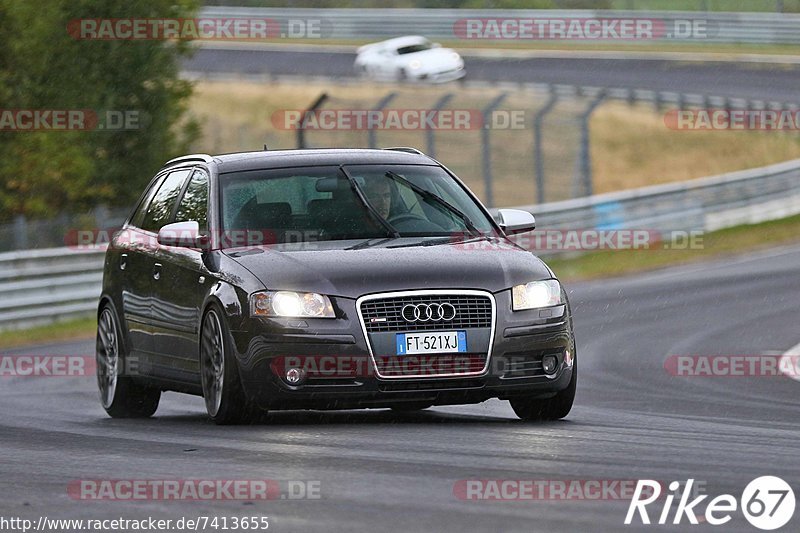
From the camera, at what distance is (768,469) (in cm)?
776

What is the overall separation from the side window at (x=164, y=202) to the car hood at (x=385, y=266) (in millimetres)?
1544

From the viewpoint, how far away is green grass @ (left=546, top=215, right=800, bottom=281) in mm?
26578

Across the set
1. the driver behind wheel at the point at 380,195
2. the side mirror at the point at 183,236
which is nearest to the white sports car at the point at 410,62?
the driver behind wheel at the point at 380,195

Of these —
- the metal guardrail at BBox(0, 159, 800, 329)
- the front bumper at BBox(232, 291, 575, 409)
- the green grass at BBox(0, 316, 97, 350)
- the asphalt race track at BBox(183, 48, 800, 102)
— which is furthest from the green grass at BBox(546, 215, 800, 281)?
the front bumper at BBox(232, 291, 575, 409)

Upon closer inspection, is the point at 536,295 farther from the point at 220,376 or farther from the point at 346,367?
the point at 220,376

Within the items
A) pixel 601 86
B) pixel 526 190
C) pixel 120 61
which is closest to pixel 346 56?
pixel 601 86

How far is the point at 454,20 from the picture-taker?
56.6 m

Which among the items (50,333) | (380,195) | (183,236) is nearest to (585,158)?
(50,333)

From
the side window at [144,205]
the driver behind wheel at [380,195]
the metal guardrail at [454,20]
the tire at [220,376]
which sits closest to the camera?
the tire at [220,376]

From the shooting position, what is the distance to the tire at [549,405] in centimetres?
1045

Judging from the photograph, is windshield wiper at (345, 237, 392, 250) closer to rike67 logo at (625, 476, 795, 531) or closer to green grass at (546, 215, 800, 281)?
rike67 logo at (625, 476, 795, 531)

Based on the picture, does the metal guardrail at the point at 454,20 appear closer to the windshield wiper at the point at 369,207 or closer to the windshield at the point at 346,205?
the windshield at the point at 346,205

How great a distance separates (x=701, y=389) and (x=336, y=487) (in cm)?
669

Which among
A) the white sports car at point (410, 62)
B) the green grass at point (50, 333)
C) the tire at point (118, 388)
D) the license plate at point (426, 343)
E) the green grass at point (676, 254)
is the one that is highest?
the license plate at point (426, 343)
